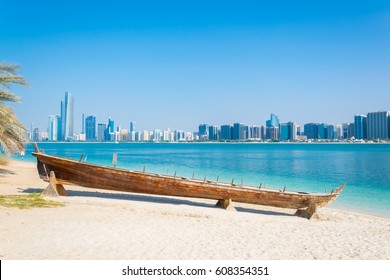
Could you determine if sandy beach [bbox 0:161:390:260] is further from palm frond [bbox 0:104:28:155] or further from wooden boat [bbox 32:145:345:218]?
palm frond [bbox 0:104:28:155]

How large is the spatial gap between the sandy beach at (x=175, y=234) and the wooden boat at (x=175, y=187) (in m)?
0.60

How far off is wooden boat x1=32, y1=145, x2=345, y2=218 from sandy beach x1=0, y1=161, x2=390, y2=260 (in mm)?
603

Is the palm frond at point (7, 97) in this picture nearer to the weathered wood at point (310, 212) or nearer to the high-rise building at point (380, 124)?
the weathered wood at point (310, 212)

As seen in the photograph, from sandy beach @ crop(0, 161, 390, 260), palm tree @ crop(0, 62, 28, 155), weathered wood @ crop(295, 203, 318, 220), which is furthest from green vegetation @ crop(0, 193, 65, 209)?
weathered wood @ crop(295, 203, 318, 220)

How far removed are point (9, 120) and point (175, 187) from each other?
32.6ft

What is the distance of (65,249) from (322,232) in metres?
7.40

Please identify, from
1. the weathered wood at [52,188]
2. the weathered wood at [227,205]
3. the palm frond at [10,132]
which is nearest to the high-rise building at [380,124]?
the weathered wood at [227,205]

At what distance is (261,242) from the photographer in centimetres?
826

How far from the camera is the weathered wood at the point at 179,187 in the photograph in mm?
12555

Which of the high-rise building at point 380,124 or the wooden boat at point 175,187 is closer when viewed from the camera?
the wooden boat at point 175,187

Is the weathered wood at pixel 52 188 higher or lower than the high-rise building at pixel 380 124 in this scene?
lower

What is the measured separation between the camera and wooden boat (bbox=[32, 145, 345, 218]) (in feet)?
41.2

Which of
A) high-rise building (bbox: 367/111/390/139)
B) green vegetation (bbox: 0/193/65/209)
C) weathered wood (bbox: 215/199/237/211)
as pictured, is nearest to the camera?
green vegetation (bbox: 0/193/65/209)

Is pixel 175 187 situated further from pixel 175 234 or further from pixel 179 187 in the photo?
pixel 175 234
